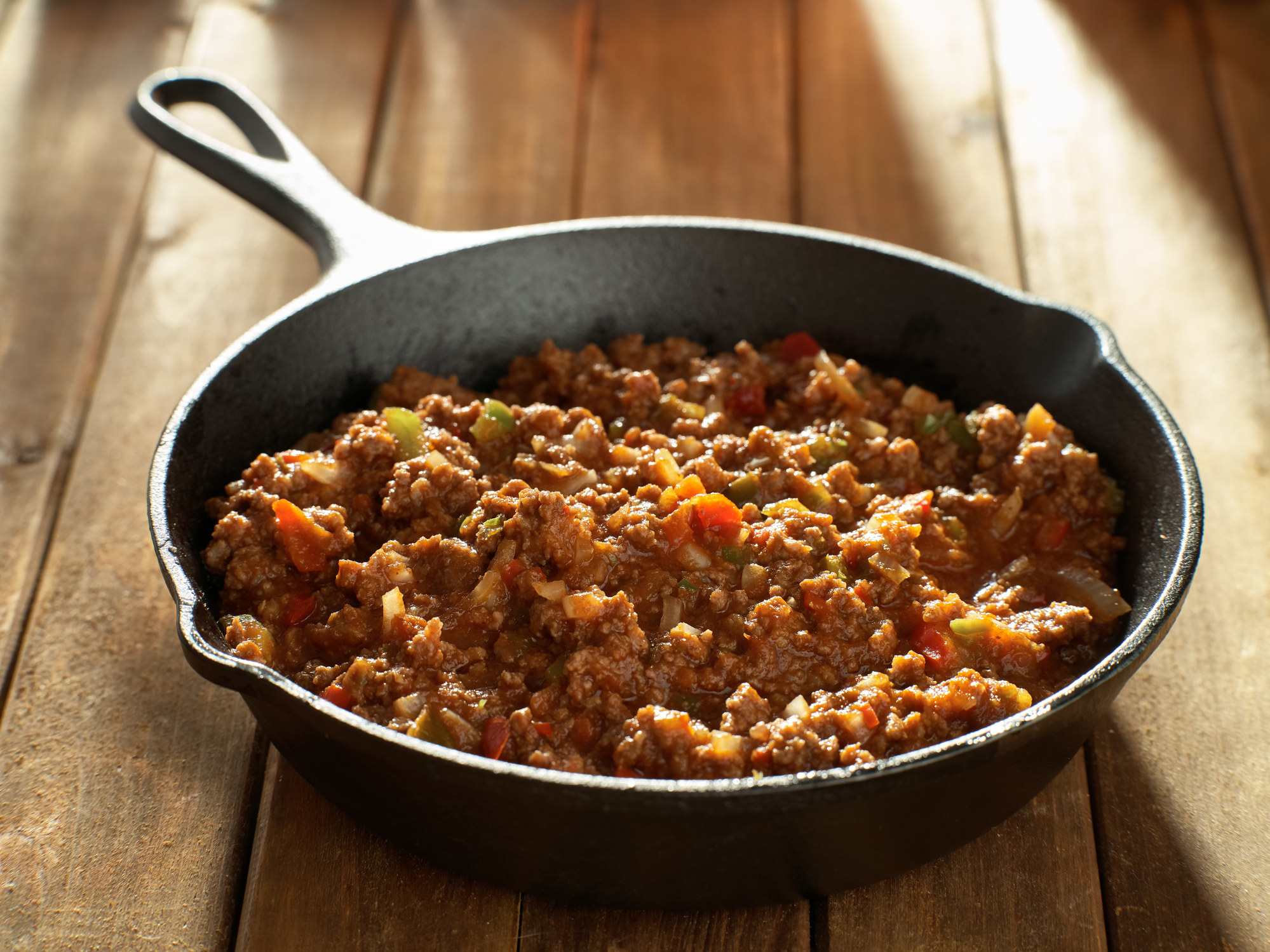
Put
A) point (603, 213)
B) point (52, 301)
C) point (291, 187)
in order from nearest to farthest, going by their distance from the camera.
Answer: point (291, 187) < point (52, 301) < point (603, 213)

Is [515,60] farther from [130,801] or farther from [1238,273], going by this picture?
[130,801]

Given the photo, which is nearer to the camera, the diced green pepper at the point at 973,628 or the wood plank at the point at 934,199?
the wood plank at the point at 934,199

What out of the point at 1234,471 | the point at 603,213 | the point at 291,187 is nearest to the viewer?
the point at 291,187

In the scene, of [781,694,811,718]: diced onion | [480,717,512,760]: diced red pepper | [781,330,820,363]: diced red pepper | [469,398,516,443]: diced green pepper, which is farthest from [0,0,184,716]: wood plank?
[781,330,820,363]: diced red pepper

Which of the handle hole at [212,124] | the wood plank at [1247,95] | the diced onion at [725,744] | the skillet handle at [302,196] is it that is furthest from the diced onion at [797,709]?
the handle hole at [212,124]

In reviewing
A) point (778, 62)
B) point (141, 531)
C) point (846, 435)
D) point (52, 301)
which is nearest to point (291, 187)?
point (141, 531)

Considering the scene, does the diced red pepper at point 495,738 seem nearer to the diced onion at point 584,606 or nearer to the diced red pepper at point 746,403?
the diced onion at point 584,606

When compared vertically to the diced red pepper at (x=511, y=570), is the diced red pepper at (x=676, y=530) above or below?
above

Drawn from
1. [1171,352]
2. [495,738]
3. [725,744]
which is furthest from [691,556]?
[1171,352]
